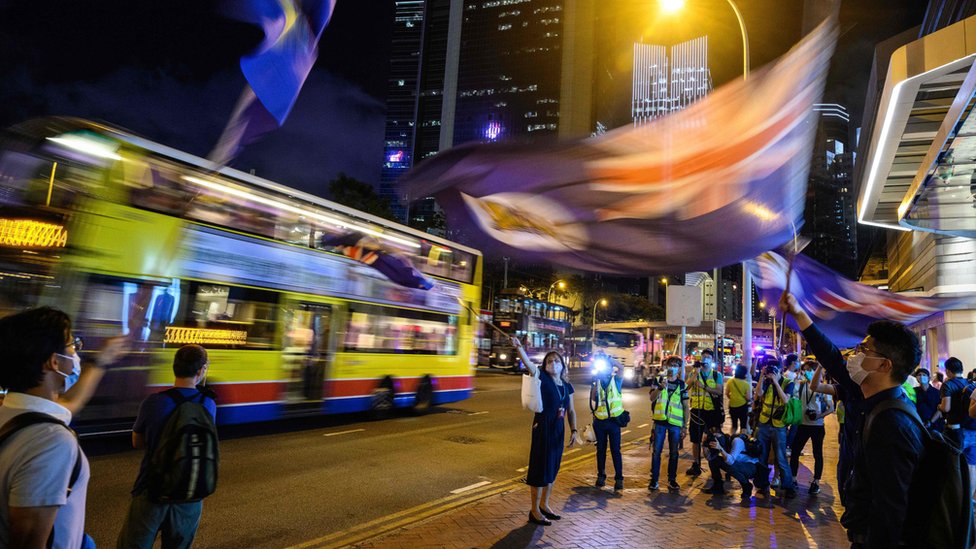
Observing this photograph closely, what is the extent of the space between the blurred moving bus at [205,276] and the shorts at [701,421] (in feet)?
14.6

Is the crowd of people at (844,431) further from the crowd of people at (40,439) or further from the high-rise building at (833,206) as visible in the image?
the high-rise building at (833,206)

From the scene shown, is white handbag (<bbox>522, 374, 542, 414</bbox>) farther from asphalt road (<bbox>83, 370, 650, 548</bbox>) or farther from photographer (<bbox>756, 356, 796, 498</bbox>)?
photographer (<bbox>756, 356, 796, 498</bbox>)

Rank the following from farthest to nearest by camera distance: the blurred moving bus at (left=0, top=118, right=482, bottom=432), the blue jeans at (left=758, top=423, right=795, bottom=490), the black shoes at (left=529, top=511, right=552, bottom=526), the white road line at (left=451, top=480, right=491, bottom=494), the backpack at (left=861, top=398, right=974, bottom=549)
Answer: the blue jeans at (left=758, top=423, right=795, bottom=490), the blurred moving bus at (left=0, top=118, right=482, bottom=432), the white road line at (left=451, top=480, right=491, bottom=494), the black shoes at (left=529, top=511, right=552, bottom=526), the backpack at (left=861, top=398, right=974, bottom=549)

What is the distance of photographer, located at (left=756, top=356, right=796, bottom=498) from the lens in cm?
801

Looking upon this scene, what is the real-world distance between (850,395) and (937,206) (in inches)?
499

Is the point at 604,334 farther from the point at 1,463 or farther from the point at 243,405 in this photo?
the point at 1,463

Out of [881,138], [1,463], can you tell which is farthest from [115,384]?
[881,138]

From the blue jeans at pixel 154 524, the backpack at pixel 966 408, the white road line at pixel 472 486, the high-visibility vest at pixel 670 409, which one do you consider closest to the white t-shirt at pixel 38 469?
the blue jeans at pixel 154 524

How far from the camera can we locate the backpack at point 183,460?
127 inches

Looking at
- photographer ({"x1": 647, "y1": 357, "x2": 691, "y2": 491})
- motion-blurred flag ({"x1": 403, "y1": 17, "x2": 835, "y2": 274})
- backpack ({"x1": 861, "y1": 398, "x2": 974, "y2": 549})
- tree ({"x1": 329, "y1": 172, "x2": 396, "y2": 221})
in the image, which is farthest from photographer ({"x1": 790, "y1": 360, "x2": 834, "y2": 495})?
tree ({"x1": 329, "y1": 172, "x2": 396, "y2": 221})

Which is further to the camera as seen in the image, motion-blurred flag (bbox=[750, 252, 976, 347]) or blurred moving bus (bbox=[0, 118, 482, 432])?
motion-blurred flag (bbox=[750, 252, 976, 347])

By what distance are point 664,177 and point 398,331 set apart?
30.6 feet

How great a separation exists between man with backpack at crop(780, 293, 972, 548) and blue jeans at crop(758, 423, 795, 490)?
18.4ft

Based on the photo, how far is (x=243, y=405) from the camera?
9922 millimetres
